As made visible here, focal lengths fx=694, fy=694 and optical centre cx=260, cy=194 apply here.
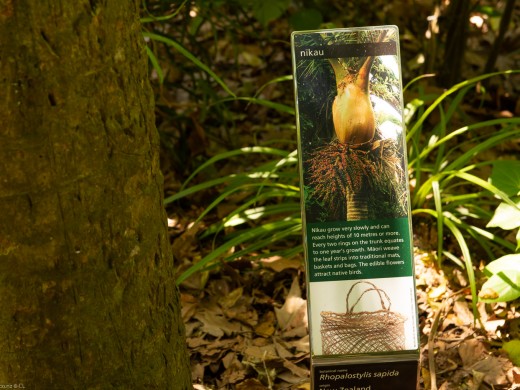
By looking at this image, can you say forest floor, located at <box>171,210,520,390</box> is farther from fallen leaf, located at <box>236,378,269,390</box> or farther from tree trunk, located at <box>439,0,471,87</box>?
tree trunk, located at <box>439,0,471,87</box>

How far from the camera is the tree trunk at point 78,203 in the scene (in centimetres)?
113

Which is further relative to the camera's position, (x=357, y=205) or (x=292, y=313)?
(x=292, y=313)

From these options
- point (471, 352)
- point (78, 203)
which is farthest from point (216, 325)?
point (78, 203)

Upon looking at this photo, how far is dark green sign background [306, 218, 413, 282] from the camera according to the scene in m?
1.59

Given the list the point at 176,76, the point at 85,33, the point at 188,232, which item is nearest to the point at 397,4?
the point at 176,76

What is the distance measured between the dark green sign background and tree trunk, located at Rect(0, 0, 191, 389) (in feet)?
1.22

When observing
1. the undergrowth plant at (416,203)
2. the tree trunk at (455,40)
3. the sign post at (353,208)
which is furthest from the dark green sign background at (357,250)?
the tree trunk at (455,40)

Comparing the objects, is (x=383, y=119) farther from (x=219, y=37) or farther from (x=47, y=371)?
(x=219, y=37)

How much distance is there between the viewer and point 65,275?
4.09 feet

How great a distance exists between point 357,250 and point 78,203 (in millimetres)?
673

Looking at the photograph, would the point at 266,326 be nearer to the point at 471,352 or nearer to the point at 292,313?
the point at 292,313

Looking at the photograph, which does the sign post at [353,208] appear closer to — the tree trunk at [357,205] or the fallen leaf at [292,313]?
the tree trunk at [357,205]

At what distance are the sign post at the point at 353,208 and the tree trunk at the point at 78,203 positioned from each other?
391mm

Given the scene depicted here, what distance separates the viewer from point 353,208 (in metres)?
1.60
